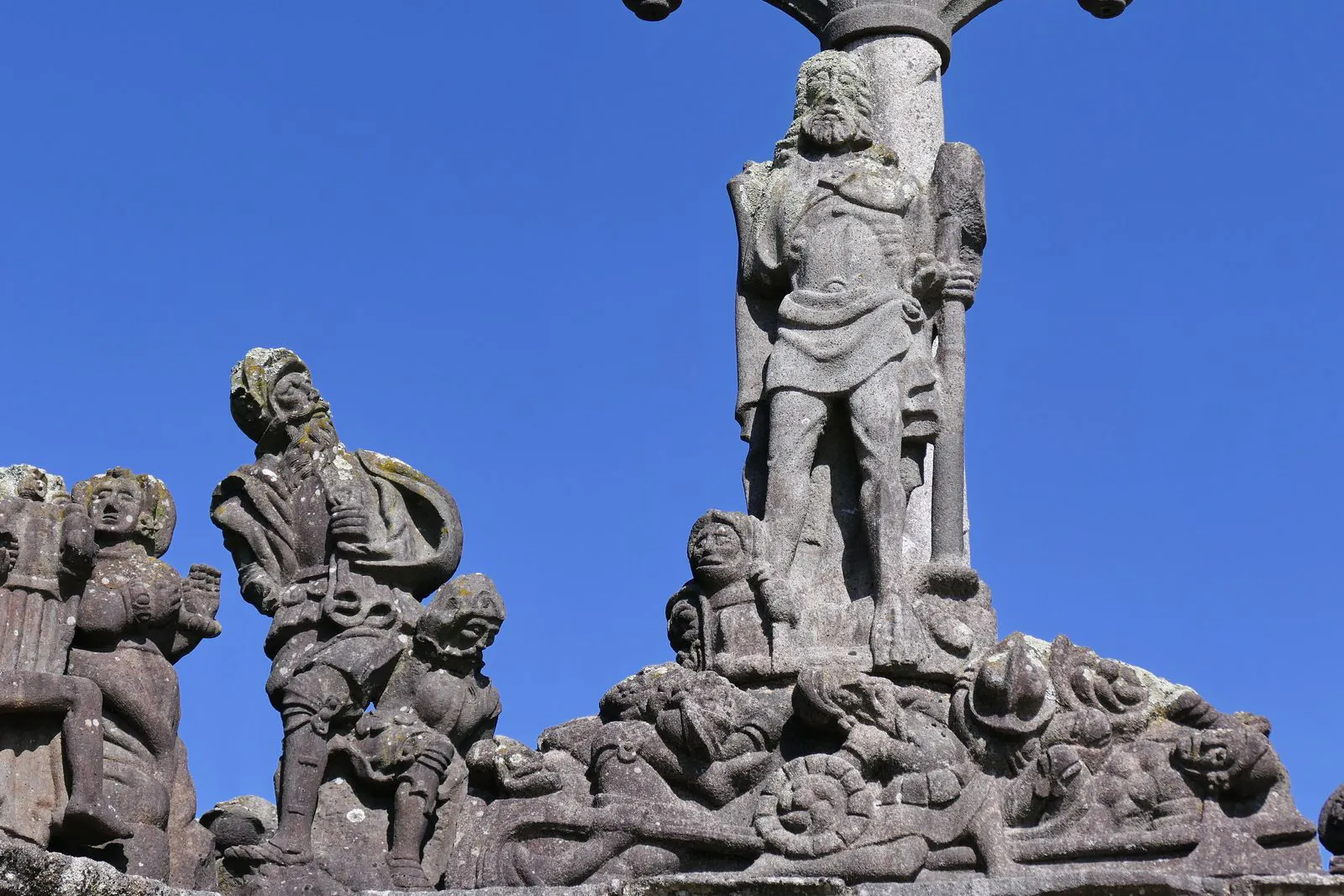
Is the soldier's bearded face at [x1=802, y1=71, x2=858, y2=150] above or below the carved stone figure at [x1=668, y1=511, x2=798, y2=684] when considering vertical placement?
above

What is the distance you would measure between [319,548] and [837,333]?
2.90m

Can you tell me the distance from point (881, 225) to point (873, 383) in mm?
941

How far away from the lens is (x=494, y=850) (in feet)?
49.6

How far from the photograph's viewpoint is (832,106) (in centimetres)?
1700

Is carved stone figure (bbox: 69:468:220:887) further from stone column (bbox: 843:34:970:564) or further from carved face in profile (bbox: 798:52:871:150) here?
stone column (bbox: 843:34:970:564)

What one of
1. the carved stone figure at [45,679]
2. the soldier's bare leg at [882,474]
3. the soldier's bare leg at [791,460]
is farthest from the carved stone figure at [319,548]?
the soldier's bare leg at [882,474]

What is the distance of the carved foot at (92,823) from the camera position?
14680 millimetres

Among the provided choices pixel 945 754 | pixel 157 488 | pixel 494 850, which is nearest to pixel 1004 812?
pixel 945 754

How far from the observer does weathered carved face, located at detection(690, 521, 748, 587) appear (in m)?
15.9

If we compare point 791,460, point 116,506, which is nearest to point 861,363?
point 791,460

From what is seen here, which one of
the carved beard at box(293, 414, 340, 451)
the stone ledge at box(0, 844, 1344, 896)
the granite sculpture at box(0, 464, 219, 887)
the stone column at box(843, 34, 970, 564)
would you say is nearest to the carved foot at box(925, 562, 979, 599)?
the stone ledge at box(0, 844, 1344, 896)

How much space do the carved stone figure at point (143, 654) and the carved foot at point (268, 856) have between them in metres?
0.23

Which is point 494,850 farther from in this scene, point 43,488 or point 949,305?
point 949,305

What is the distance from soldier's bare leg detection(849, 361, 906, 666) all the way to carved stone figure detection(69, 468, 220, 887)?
3.30 metres
